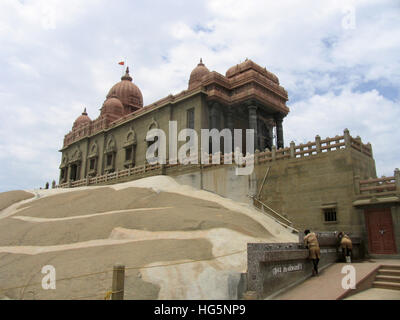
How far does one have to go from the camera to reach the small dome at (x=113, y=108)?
43.6 meters

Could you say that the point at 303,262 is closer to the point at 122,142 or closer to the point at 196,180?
the point at 196,180

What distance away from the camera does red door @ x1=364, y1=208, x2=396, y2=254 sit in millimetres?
15094

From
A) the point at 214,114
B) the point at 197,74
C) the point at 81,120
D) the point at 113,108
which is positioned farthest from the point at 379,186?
the point at 81,120

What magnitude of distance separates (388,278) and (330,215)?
248 inches

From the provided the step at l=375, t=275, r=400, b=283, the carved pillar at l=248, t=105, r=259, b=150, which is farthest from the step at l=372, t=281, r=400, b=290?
the carved pillar at l=248, t=105, r=259, b=150

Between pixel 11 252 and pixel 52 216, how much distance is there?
447cm

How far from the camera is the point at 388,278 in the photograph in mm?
11031

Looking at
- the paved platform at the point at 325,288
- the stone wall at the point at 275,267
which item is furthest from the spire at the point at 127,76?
the paved platform at the point at 325,288

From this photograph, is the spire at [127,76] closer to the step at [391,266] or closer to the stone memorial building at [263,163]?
the stone memorial building at [263,163]

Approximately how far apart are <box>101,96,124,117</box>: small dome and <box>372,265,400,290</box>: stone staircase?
3762cm

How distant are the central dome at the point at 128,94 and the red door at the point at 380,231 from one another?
3683 cm

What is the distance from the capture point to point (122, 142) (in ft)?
128

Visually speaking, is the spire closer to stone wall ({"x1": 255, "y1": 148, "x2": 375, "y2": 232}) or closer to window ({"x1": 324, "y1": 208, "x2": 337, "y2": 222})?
stone wall ({"x1": 255, "y1": 148, "x2": 375, "y2": 232})
